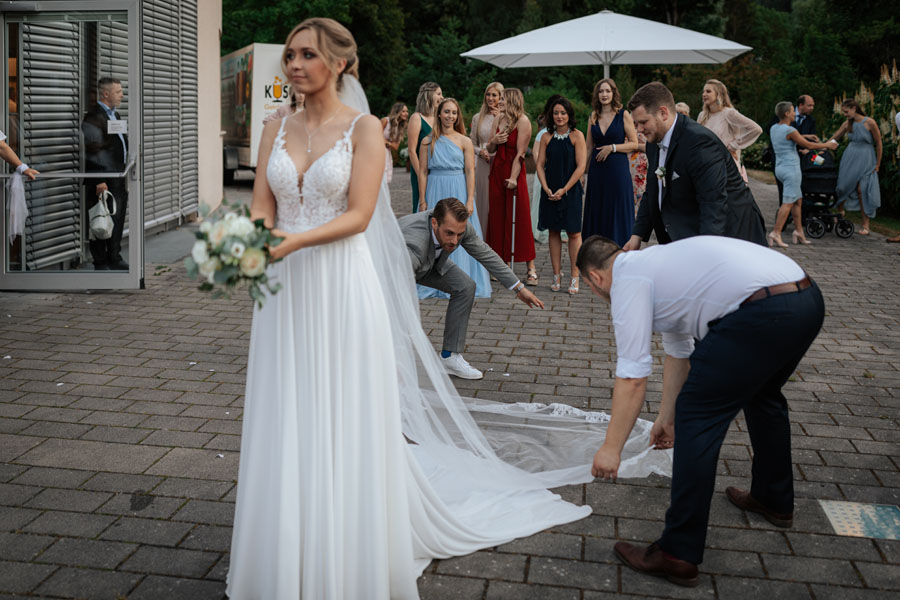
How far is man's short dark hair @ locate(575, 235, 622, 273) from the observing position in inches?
147

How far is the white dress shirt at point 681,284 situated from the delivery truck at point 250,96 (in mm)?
16990

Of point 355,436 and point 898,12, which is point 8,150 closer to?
point 355,436

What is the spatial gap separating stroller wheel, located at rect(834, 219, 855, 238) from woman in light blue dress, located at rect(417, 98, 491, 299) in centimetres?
759

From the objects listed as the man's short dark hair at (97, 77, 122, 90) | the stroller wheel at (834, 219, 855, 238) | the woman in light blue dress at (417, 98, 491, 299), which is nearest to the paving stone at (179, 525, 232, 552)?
the woman in light blue dress at (417, 98, 491, 299)

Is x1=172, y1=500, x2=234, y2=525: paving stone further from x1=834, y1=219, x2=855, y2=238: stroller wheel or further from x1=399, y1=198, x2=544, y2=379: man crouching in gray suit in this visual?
x1=834, y1=219, x2=855, y2=238: stroller wheel

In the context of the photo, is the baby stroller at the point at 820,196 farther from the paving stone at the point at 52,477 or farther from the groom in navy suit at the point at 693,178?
the paving stone at the point at 52,477

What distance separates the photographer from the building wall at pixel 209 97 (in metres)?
15.2

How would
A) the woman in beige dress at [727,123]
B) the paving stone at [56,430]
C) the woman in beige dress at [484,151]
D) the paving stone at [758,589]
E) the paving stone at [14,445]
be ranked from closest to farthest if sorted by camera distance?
the paving stone at [758,589], the paving stone at [14,445], the paving stone at [56,430], the woman in beige dress at [484,151], the woman in beige dress at [727,123]

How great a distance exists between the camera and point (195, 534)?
4.20 m

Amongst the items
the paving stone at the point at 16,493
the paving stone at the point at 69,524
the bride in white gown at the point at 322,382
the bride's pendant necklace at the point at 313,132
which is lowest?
the paving stone at the point at 69,524

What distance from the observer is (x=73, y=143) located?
9.56 meters

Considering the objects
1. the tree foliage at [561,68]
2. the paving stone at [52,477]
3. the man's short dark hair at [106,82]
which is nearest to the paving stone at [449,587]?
the paving stone at [52,477]

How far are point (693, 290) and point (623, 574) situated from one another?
1.23m

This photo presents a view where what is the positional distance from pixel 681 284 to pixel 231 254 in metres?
1.78
